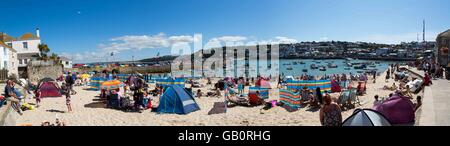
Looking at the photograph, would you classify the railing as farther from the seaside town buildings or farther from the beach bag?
the seaside town buildings

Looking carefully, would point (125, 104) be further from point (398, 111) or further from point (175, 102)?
point (398, 111)

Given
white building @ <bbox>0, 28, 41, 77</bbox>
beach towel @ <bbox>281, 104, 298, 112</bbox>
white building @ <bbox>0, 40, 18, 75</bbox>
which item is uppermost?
white building @ <bbox>0, 28, 41, 77</bbox>

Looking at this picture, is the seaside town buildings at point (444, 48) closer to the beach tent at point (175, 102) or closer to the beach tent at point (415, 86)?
the beach tent at point (415, 86)

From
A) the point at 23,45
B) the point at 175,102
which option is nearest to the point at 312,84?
the point at 175,102

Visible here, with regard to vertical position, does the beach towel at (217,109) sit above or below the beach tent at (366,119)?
below

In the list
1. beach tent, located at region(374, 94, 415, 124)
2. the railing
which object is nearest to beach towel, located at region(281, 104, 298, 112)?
beach tent, located at region(374, 94, 415, 124)

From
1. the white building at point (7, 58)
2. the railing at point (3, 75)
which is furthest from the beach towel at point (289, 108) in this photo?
the white building at point (7, 58)
